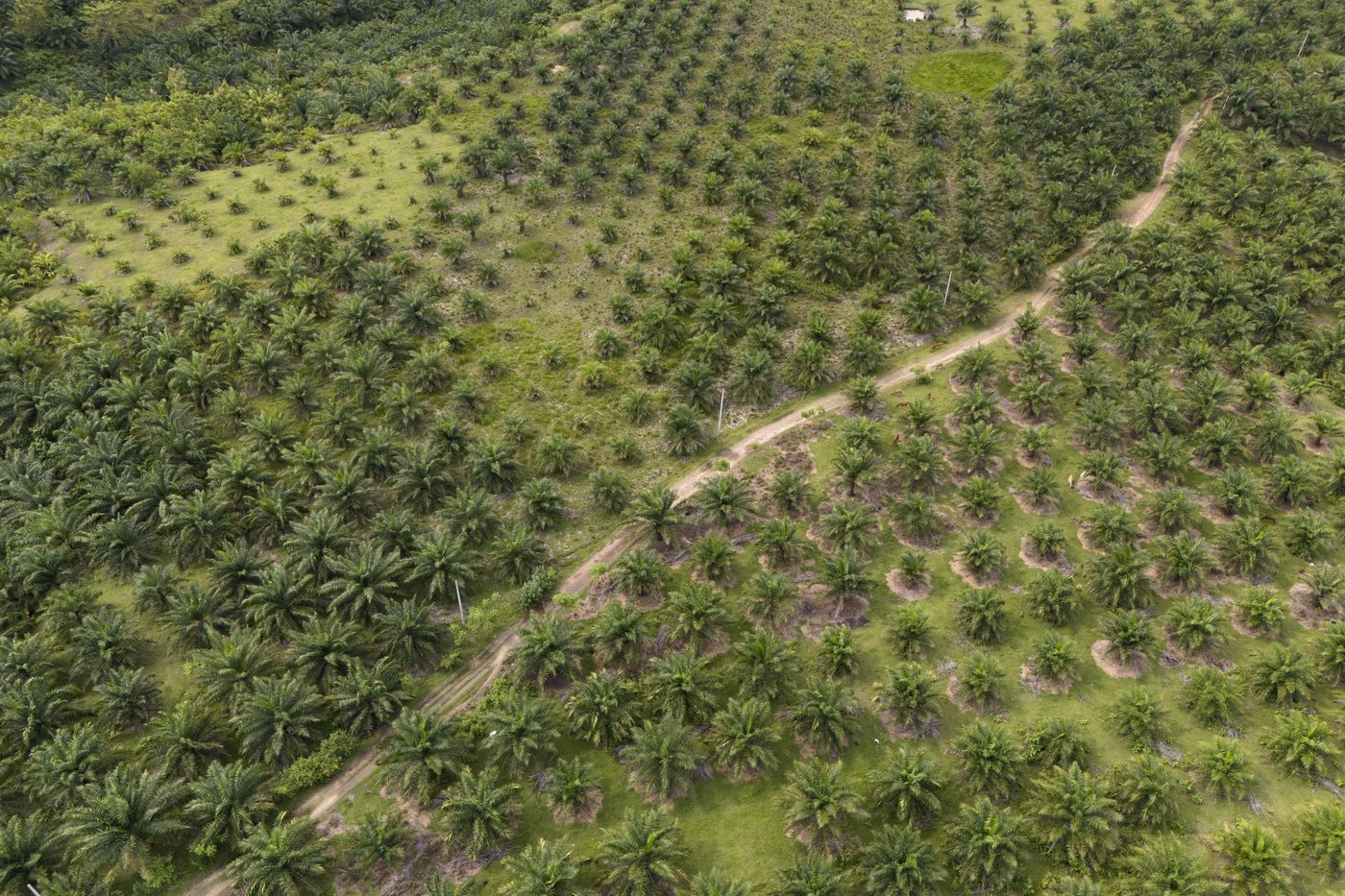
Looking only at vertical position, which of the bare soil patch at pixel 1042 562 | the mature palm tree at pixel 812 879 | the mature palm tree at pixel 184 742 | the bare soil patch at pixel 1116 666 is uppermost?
the mature palm tree at pixel 184 742

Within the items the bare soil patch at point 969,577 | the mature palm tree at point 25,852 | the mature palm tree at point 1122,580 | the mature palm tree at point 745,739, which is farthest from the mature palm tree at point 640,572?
the mature palm tree at point 25,852

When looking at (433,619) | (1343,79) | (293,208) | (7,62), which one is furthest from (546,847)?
(7,62)

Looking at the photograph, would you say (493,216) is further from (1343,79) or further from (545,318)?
(1343,79)

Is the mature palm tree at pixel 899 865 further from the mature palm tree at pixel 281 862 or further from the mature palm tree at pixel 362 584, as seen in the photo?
the mature palm tree at pixel 362 584

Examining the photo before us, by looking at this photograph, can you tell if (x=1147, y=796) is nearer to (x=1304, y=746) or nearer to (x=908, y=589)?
(x=1304, y=746)

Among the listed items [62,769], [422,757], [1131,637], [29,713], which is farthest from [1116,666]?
[29,713]

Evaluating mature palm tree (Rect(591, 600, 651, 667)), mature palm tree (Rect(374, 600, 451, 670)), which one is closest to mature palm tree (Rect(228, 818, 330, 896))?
mature palm tree (Rect(374, 600, 451, 670))
